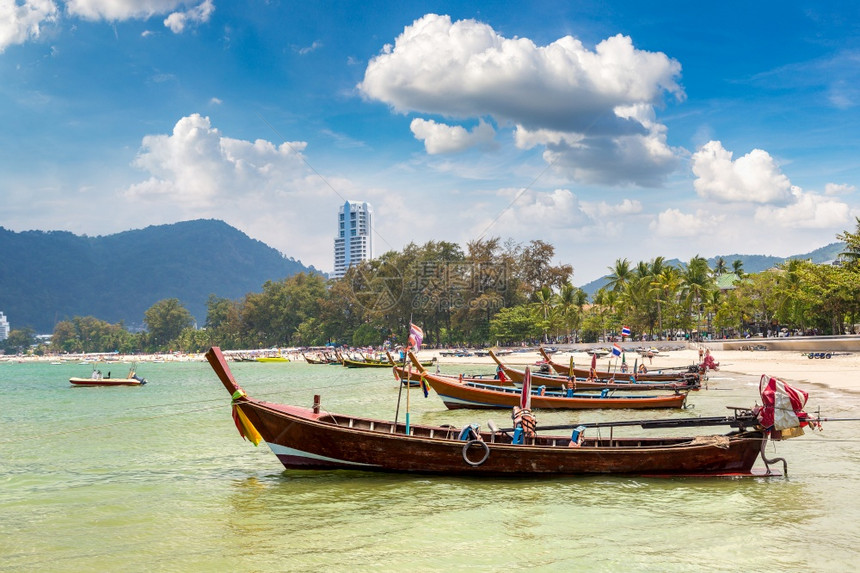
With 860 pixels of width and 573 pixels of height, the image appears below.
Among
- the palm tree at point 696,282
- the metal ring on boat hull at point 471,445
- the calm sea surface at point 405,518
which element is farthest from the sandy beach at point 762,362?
the metal ring on boat hull at point 471,445

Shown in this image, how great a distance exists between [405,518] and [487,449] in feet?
8.83

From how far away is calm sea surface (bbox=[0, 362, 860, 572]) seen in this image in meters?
10.2

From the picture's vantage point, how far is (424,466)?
1442cm

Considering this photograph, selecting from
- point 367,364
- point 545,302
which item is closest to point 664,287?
point 545,302

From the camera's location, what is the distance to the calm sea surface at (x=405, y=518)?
1018 cm

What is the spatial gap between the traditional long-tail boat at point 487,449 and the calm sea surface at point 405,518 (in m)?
0.37

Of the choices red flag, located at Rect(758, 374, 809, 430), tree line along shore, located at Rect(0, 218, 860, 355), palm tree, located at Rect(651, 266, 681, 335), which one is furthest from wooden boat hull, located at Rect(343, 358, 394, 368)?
red flag, located at Rect(758, 374, 809, 430)

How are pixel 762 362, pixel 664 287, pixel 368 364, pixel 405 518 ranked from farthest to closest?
pixel 664 287 → pixel 368 364 → pixel 762 362 → pixel 405 518

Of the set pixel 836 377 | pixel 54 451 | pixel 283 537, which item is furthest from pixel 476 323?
pixel 283 537

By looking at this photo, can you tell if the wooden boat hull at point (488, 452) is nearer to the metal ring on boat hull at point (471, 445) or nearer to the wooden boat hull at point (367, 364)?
the metal ring on boat hull at point (471, 445)

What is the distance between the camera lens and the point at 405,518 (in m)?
12.2

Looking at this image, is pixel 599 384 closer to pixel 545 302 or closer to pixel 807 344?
pixel 807 344

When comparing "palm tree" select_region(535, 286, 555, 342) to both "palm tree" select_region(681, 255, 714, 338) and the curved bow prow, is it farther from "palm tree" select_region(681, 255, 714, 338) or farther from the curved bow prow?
the curved bow prow

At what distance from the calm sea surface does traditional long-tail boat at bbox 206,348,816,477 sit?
37 centimetres
